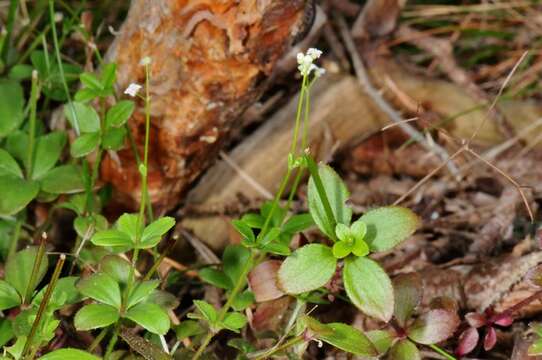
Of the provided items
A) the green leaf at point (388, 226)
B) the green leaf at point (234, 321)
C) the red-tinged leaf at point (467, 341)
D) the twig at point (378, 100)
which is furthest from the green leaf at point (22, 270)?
the twig at point (378, 100)

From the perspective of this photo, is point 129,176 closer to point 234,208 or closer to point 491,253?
point 234,208

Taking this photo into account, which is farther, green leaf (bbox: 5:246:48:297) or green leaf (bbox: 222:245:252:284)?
green leaf (bbox: 222:245:252:284)

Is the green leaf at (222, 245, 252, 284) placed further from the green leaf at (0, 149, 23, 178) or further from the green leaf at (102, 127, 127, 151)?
the green leaf at (0, 149, 23, 178)

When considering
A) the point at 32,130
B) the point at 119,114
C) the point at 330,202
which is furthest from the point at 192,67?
the point at 330,202

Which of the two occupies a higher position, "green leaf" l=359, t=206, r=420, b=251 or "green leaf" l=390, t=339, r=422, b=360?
"green leaf" l=359, t=206, r=420, b=251

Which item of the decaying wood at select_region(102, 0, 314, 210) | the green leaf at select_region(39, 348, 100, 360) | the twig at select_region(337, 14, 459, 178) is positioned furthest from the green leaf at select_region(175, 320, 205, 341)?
the twig at select_region(337, 14, 459, 178)

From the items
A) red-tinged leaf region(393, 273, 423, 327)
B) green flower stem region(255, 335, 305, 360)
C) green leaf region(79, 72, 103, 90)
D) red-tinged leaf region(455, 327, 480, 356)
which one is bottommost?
red-tinged leaf region(455, 327, 480, 356)

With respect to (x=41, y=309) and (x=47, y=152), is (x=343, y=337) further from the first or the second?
(x=47, y=152)
